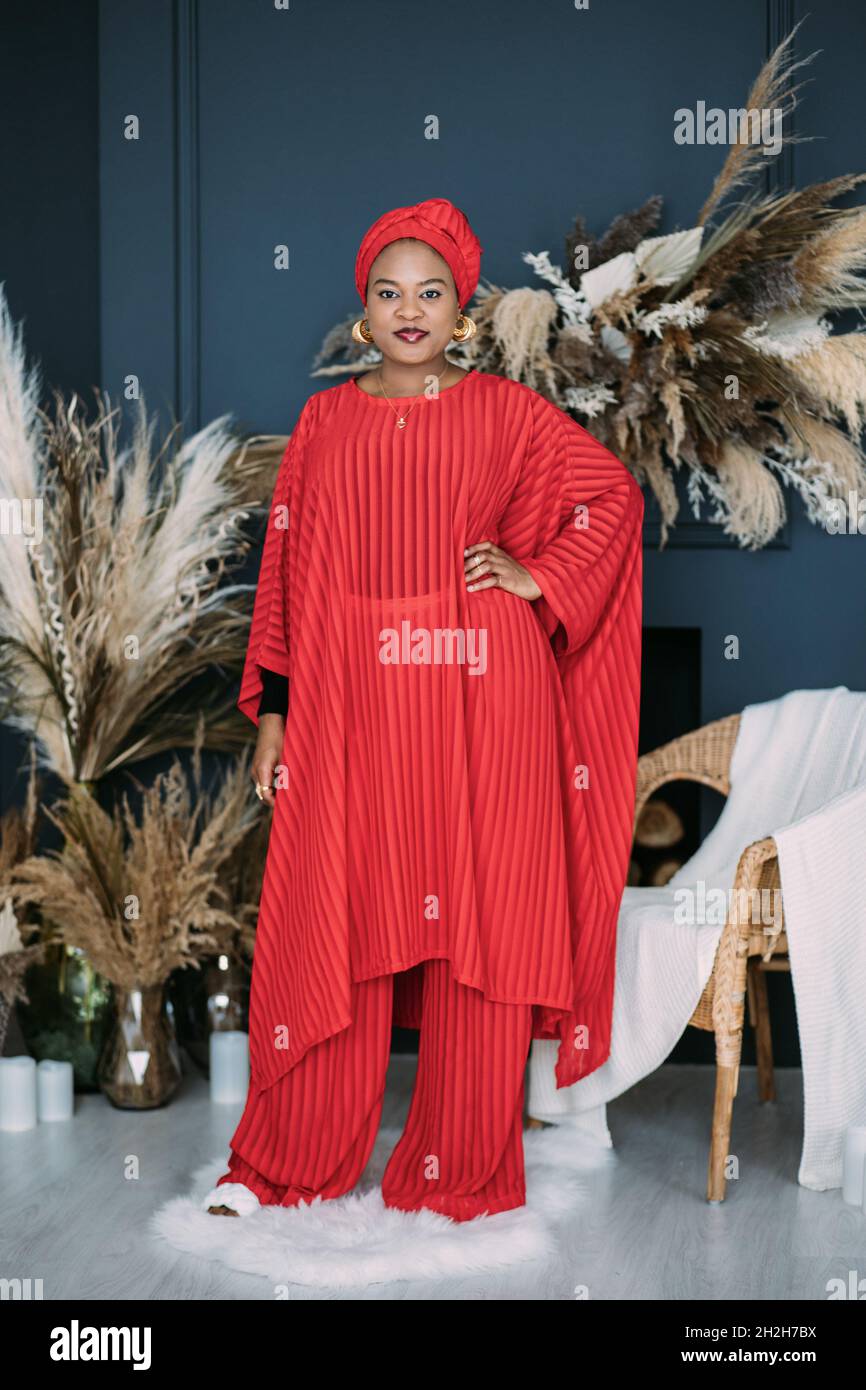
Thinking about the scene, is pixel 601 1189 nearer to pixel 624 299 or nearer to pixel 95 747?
pixel 95 747

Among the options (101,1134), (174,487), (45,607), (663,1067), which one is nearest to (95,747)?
(45,607)

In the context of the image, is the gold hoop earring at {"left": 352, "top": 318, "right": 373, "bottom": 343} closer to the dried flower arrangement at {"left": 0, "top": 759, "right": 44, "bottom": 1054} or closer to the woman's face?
the woman's face

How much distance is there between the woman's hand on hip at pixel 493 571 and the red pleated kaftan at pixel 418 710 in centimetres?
2

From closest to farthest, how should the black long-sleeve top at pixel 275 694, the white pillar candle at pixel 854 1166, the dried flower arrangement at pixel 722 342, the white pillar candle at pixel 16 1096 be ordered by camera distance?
the white pillar candle at pixel 854 1166 < the black long-sleeve top at pixel 275 694 < the white pillar candle at pixel 16 1096 < the dried flower arrangement at pixel 722 342

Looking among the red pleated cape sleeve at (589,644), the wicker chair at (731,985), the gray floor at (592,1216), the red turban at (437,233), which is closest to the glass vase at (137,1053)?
the gray floor at (592,1216)

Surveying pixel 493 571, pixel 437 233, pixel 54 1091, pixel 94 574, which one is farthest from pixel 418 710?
pixel 54 1091

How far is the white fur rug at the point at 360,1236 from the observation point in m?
2.19

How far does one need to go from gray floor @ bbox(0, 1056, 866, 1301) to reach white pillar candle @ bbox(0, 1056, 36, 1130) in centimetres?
4

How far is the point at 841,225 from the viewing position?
10.4 ft

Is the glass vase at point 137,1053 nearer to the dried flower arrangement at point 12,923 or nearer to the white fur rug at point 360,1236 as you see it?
the dried flower arrangement at point 12,923

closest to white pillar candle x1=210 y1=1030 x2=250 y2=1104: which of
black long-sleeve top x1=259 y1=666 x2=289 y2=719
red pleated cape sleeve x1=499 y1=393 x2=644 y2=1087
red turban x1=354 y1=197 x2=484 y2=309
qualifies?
red pleated cape sleeve x1=499 y1=393 x2=644 y2=1087

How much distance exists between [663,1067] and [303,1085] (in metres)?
1.25

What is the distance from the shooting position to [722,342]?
3.18 m

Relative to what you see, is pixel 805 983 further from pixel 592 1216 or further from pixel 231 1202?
pixel 231 1202
